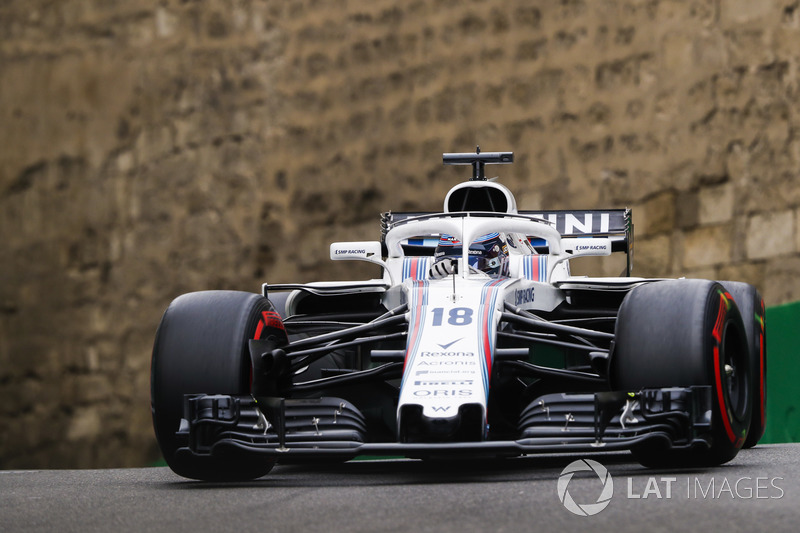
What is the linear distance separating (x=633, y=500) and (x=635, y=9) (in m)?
11.8

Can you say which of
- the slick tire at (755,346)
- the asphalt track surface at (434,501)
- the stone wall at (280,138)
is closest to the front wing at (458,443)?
the asphalt track surface at (434,501)

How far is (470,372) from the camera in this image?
20.9 ft

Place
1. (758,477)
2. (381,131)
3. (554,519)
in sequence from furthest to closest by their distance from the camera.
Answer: (381,131) → (758,477) → (554,519)

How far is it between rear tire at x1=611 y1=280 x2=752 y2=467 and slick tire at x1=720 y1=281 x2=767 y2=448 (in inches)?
49.5

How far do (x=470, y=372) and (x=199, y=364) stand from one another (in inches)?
58.4

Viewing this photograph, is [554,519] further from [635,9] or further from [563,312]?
[635,9]

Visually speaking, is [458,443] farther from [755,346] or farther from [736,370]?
[755,346]

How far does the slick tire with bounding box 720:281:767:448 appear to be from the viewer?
791 cm

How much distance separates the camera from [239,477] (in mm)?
7039

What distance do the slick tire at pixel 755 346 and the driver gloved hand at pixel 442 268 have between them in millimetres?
1866

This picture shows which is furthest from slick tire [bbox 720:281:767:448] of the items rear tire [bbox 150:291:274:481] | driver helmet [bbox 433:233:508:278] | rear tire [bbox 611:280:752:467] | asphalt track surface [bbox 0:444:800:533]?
rear tire [bbox 150:291:274:481]

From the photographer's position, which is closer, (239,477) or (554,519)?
(554,519)

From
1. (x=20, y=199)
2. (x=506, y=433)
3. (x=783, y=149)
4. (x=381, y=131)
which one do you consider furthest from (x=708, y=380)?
(x=20, y=199)

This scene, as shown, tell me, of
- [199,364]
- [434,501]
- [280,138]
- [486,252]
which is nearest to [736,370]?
[486,252]
